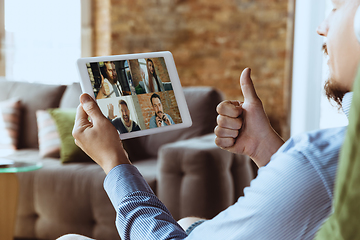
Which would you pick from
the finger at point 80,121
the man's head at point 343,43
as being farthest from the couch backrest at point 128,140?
the man's head at point 343,43

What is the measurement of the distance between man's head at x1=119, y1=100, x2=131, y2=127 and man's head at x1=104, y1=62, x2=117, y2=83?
0.19ft

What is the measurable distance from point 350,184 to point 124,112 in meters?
0.69

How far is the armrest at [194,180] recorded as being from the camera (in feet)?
5.78

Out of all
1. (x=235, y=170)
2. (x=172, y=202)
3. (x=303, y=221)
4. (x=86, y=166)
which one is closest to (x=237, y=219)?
(x=303, y=221)

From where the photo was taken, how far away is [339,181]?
26cm

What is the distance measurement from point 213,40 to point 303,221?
3141 millimetres

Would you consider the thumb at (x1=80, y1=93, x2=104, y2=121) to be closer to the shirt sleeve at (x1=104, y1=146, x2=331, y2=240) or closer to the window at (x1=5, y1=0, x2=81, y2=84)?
the shirt sleeve at (x1=104, y1=146, x2=331, y2=240)

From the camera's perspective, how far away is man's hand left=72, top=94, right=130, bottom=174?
728 millimetres

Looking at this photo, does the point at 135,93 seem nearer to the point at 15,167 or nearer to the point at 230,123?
the point at 230,123

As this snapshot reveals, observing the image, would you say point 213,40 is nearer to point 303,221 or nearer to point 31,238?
point 31,238

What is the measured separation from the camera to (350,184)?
10.1 inches

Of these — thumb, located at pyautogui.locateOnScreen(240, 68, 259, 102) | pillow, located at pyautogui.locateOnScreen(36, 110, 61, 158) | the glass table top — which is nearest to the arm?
thumb, located at pyautogui.locateOnScreen(240, 68, 259, 102)

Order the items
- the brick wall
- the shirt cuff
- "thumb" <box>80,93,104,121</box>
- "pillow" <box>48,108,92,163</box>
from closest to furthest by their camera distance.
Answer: the shirt cuff < "thumb" <box>80,93,104,121</box> < "pillow" <box>48,108,92,163</box> < the brick wall

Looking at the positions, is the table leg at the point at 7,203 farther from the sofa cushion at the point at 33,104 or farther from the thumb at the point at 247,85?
the thumb at the point at 247,85
